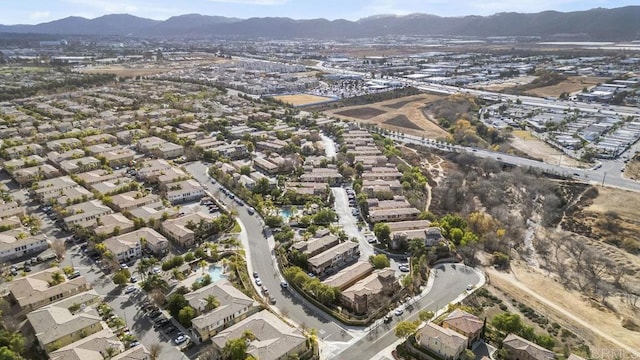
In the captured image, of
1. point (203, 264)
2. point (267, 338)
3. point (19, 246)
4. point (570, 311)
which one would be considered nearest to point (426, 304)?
point (570, 311)

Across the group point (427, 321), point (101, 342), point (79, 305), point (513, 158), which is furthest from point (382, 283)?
point (513, 158)

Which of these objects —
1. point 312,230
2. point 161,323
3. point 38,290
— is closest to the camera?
point 161,323

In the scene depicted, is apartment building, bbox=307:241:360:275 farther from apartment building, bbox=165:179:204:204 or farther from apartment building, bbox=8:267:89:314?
apartment building, bbox=165:179:204:204

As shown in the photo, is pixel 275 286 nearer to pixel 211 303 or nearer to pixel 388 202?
pixel 211 303

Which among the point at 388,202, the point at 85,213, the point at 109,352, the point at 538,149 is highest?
the point at 85,213

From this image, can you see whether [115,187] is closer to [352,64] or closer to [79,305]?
[79,305]
